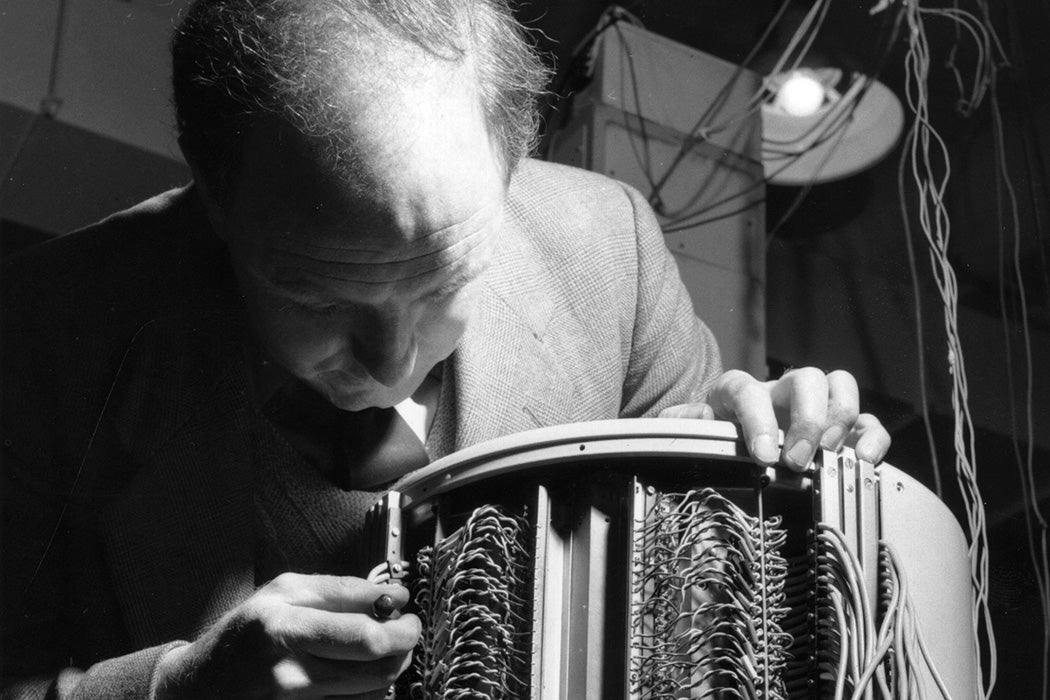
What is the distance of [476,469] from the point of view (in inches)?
33.2

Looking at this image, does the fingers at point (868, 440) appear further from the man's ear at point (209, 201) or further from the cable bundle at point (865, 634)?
the man's ear at point (209, 201)

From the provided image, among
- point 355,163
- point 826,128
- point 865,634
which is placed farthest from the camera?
point 826,128

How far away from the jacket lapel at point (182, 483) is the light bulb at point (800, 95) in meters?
0.75

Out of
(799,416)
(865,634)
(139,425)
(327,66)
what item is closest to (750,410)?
(799,416)

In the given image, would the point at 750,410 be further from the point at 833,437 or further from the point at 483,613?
the point at 483,613

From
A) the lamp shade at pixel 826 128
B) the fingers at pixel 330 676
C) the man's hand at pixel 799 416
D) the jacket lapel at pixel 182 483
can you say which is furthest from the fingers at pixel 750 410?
the lamp shade at pixel 826 128

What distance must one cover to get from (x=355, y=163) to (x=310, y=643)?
32cm

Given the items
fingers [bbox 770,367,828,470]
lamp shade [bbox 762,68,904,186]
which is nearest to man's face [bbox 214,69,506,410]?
fingers [bbox 770,367,828,470]

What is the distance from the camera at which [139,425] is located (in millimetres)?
1015

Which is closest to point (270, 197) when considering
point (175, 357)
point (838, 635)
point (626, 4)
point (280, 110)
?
point (280, 110)

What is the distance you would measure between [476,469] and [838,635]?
25cm

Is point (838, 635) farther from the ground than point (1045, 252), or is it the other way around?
point (1045, 252)

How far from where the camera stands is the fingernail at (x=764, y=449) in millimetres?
781

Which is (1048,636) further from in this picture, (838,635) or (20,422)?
(20,422)
